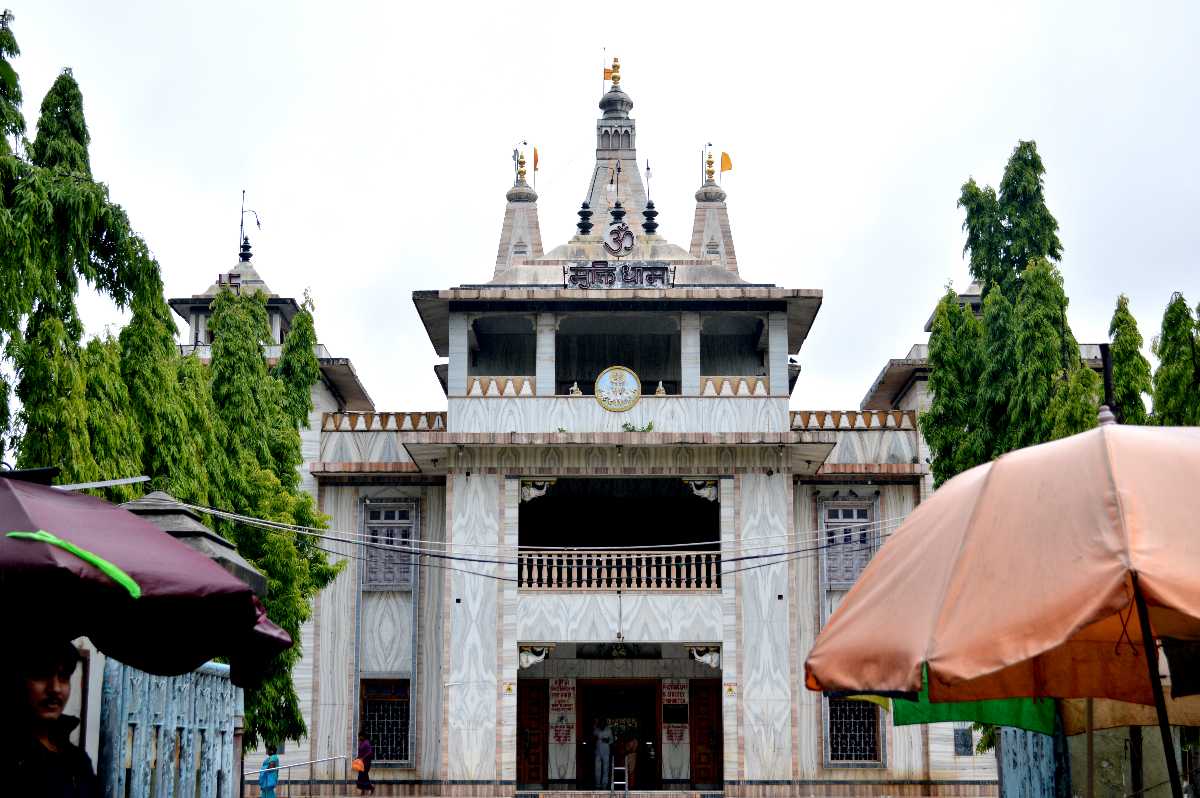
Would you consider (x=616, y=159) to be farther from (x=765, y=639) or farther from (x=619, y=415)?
(x=765, y=639)

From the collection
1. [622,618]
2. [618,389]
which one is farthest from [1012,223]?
[622,618]

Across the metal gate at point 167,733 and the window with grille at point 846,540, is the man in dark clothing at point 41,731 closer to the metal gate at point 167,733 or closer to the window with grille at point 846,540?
the metal gate at point 167,733


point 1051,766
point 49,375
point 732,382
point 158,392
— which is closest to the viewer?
point 1051,766

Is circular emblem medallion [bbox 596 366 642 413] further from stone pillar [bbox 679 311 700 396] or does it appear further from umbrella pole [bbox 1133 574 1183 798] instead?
umbrella pole [bbox 1133 574 1183 798]

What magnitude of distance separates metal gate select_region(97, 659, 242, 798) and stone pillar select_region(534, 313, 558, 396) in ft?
45.5

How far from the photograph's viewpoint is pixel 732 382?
73.9 ft

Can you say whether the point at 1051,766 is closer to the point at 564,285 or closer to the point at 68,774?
the point at 68,774

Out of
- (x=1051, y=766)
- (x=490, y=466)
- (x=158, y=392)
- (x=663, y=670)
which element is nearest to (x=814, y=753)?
(x=663, y=670)

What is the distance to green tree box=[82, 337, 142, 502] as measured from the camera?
1353cm

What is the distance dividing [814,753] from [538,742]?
460 centimetres

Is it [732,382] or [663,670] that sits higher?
[732,382]

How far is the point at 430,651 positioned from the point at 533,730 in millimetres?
2274

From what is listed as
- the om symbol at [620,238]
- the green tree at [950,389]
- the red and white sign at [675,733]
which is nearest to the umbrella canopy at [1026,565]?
the green tree at [950,389]

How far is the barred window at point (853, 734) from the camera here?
75.0 ft
